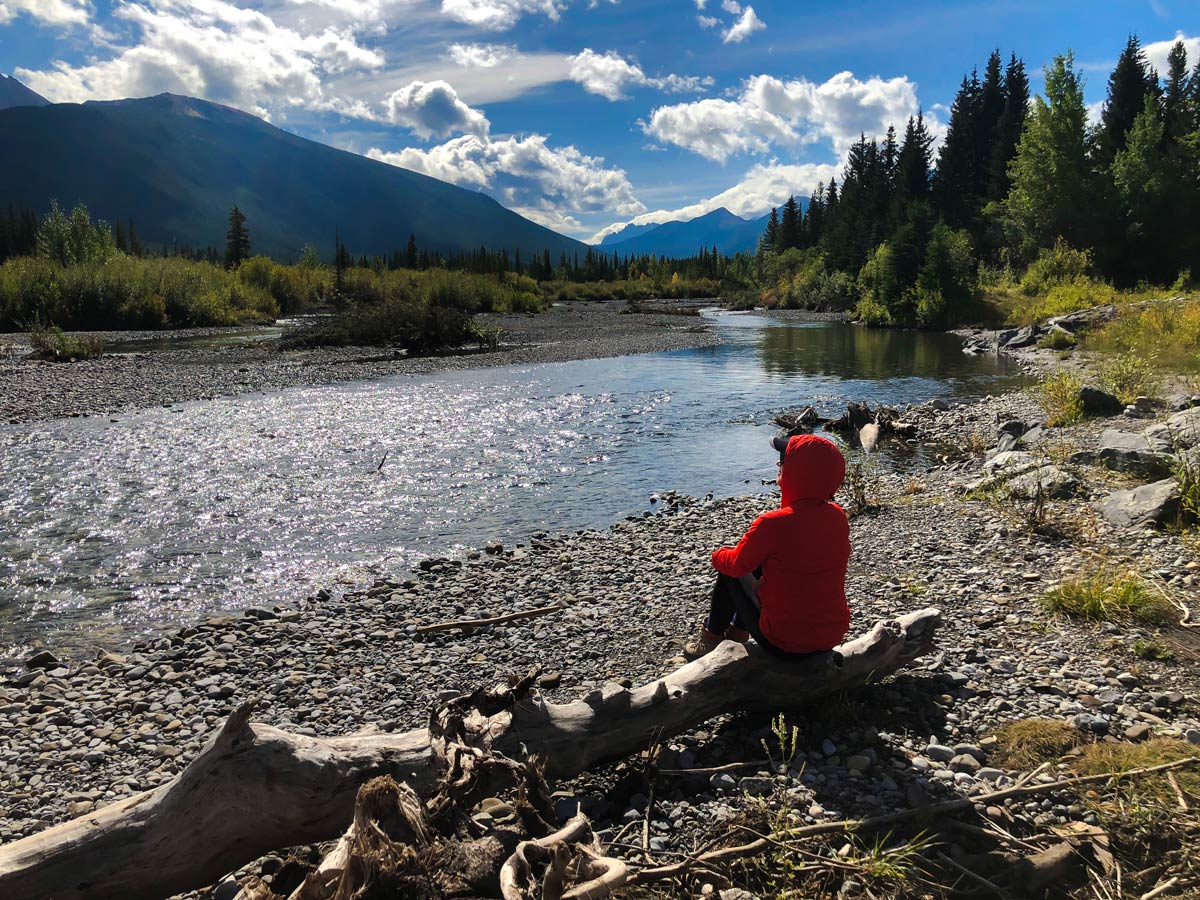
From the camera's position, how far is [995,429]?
1572 cm

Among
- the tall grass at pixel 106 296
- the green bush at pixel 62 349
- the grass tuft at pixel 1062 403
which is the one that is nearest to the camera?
the grass tuft at pixel 1062 403

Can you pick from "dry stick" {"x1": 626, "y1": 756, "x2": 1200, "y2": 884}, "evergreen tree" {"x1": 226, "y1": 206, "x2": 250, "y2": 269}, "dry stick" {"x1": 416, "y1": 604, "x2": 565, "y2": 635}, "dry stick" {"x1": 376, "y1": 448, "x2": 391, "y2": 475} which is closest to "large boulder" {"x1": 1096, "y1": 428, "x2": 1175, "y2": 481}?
"dry stick" {"x1": 626, "y1": 756, "x2": 1200, "y2": 884}

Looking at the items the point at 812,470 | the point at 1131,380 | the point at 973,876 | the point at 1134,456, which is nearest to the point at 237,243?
the point at 1131,380

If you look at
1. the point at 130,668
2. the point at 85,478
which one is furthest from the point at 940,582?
the point at 85,478

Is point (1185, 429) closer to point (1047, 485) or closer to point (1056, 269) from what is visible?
point (1047, 485)

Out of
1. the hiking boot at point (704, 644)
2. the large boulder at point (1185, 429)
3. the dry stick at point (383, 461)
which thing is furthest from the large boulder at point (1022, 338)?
the hiking boot at point (704, 644)

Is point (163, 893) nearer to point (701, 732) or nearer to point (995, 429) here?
point (701, 732)

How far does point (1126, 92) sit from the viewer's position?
6172 cm

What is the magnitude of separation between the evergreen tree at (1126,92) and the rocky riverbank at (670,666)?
6679cm

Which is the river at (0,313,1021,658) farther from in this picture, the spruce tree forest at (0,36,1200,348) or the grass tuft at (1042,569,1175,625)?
the spruce tree forest at (0,36,1200,348)

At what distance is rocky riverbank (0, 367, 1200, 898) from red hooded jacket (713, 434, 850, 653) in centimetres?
59

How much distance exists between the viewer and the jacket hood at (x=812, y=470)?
474 cm

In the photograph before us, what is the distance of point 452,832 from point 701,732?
2.03 meters

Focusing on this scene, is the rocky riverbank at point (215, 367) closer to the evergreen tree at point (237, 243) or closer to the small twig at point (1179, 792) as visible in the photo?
the small twig at point (1179, 792)
